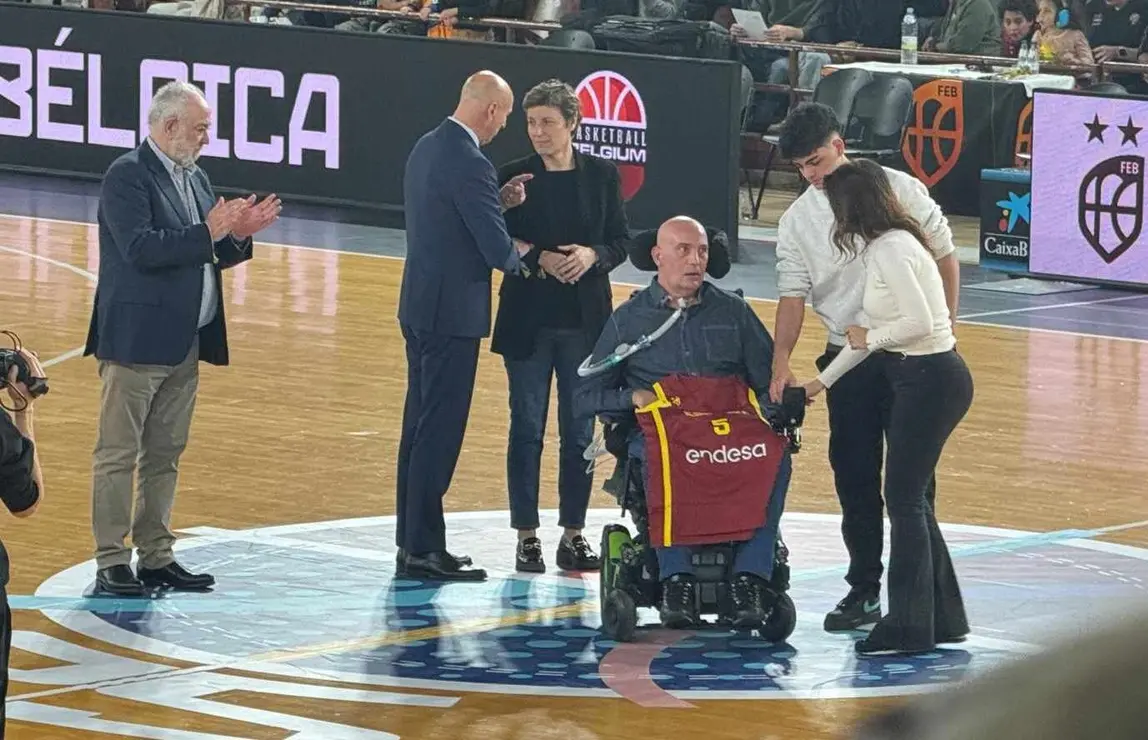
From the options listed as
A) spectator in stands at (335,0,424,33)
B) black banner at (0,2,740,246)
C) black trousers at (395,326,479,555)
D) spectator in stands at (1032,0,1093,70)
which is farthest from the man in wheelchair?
A: spectator in stands at (335,0,424,33)

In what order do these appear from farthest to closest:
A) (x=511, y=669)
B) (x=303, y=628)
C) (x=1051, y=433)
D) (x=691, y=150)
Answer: (x=691, y=150) → (x=1051, y=433) → (x=303, y=628) → (x=511, y=669)

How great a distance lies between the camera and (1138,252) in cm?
1544

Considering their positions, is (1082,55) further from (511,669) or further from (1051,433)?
(511,669)

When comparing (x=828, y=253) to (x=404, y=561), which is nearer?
(x=828, y=253)

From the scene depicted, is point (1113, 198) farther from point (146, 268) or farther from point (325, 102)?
point (146, 268)

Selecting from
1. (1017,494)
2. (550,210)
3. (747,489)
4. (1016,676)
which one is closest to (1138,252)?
(1017,494)

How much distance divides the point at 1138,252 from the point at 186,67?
9.08 m

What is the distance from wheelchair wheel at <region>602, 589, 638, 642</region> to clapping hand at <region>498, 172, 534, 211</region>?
1798 mm

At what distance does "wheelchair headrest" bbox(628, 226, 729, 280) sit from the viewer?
750 centimetres

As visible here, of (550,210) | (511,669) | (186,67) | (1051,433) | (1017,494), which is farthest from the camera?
(186,67)

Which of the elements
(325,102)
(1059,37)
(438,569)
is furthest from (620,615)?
(325,102)

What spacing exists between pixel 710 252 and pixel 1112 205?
28.4 ft

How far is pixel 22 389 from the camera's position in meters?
5.34

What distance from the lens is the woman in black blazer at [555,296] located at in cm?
820
